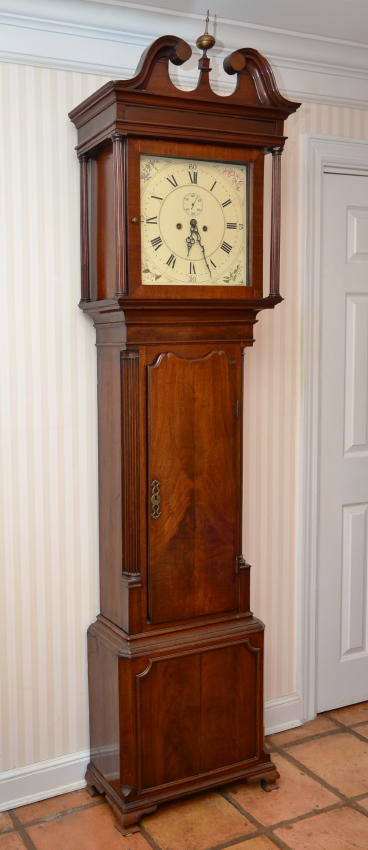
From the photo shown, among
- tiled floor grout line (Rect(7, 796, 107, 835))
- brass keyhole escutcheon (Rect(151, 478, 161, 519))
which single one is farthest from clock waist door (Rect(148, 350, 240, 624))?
tiled floor grout line (Rect(7, 796, 107, 835))

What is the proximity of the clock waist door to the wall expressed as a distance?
32 centimetres

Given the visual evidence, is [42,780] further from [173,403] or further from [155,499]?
[173,403]

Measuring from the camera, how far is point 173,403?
2219 millimetres

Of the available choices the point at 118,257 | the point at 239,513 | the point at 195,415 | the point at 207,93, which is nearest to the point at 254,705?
the point at 239,513

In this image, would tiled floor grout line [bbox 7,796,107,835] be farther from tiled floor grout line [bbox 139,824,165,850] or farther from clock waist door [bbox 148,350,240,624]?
clock waist door [bbox 148,350,240,624]

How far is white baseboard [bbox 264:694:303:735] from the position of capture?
9.25 feet

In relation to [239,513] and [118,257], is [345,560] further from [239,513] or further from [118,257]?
[118,257]

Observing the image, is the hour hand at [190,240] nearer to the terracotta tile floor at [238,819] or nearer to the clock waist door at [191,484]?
the clock waist door at [191,484]

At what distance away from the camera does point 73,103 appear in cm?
229

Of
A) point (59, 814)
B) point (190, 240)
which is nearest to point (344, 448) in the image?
point (190, 240)

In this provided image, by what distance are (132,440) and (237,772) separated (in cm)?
115

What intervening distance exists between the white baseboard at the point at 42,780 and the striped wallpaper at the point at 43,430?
28 millimetres

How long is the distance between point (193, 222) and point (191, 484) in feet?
2.54

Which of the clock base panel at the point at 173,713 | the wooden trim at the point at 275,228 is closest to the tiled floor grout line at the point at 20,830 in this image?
the clock base panel at the point at 173,713
